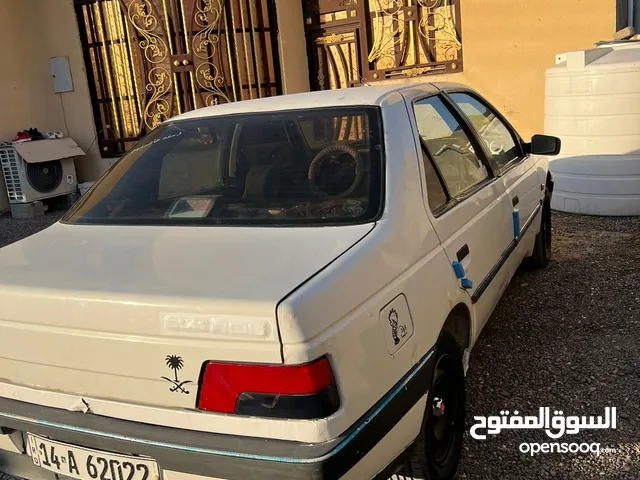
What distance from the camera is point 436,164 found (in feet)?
8.54

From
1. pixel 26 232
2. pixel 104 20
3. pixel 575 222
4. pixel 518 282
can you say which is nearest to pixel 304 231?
pixel 518 282

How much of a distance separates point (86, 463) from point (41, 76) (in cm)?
831

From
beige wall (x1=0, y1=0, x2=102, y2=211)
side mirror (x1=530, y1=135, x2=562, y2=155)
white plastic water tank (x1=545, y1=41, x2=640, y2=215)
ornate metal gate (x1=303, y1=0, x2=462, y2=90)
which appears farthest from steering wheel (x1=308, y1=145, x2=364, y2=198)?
beige wall (x1=0, y1=0, x2=102, y2=211)

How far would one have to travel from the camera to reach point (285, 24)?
8141 mm

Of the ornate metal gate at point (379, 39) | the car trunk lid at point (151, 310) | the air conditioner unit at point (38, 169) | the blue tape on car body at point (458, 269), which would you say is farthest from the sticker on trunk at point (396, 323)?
the air conditioner unit at point (38, 169)

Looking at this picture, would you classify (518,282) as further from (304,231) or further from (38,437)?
(38,437)

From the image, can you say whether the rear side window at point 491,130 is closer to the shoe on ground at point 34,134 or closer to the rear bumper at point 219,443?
the rear bumper at point 219,443

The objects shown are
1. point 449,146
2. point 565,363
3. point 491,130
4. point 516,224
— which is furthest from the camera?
point 491,130

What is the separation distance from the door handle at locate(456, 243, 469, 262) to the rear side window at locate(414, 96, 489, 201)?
24cm

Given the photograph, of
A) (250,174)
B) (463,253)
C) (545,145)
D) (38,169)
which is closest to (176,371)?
(250,174)

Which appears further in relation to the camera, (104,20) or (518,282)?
(104,20)

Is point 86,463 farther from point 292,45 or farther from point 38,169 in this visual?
point 38,169

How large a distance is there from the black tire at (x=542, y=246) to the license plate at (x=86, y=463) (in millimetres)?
3395

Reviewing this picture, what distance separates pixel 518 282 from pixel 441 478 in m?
2.38
